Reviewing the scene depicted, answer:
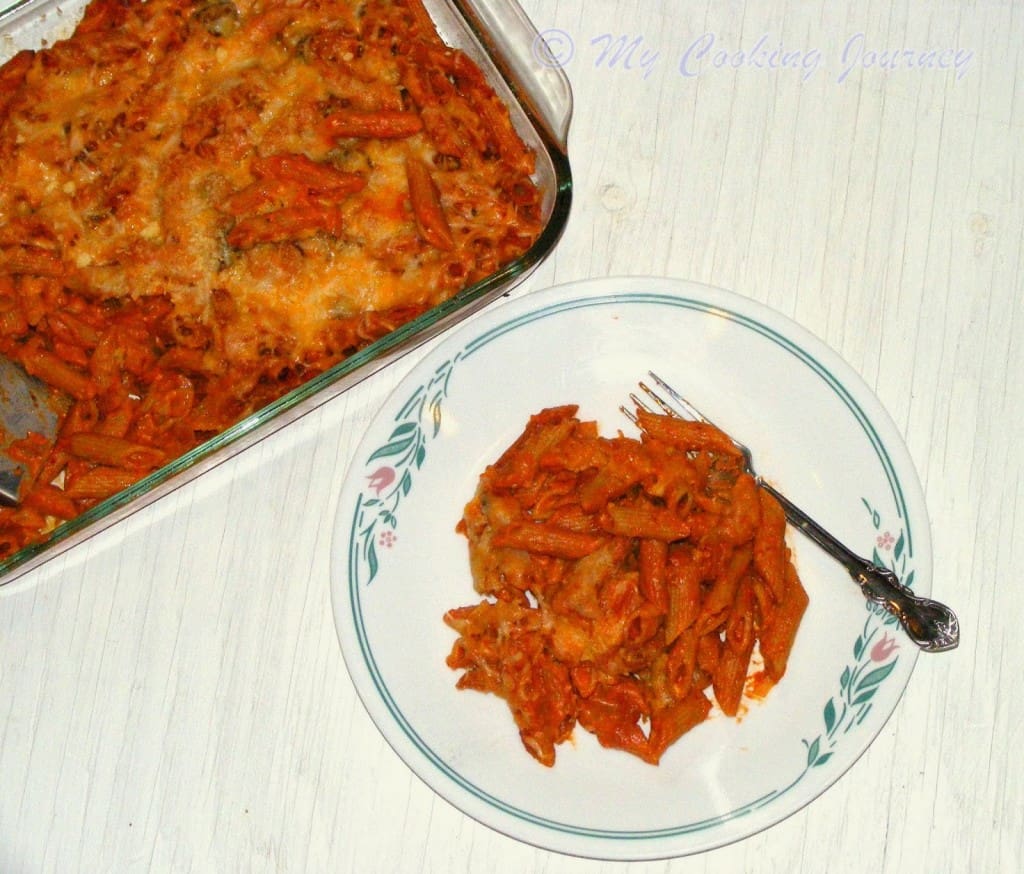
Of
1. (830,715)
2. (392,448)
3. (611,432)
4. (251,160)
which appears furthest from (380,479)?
(830,715)

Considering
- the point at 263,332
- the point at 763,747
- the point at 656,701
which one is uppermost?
the point at 263,332

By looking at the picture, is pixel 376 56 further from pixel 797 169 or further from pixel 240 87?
pixel 797 169

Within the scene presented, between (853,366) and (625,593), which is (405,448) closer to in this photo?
(625,593)

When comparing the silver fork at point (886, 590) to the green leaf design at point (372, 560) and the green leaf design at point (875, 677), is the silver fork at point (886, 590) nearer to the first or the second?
the green leaf design at point (875, 677)

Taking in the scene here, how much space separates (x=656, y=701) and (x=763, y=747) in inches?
8.8

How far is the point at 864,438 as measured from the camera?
196 centimetres

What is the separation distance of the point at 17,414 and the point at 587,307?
1.10m

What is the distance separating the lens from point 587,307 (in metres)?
2.04

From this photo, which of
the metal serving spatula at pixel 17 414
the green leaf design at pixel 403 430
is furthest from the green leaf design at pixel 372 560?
the metal serving spatula at pixel 17 414

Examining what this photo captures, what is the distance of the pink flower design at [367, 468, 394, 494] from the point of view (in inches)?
79.0

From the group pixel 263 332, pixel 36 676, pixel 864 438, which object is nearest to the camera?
pixel 263 332

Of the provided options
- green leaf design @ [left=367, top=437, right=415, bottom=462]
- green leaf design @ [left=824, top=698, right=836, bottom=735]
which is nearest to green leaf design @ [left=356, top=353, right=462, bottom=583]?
green leaf design @ [left=367, top=437, right=415, bottom=462]

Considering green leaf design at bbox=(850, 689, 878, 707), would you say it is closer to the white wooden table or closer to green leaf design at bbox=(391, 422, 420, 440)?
the white wooden table

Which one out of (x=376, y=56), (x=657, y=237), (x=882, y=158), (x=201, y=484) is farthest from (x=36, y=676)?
(x=882, y=158)
